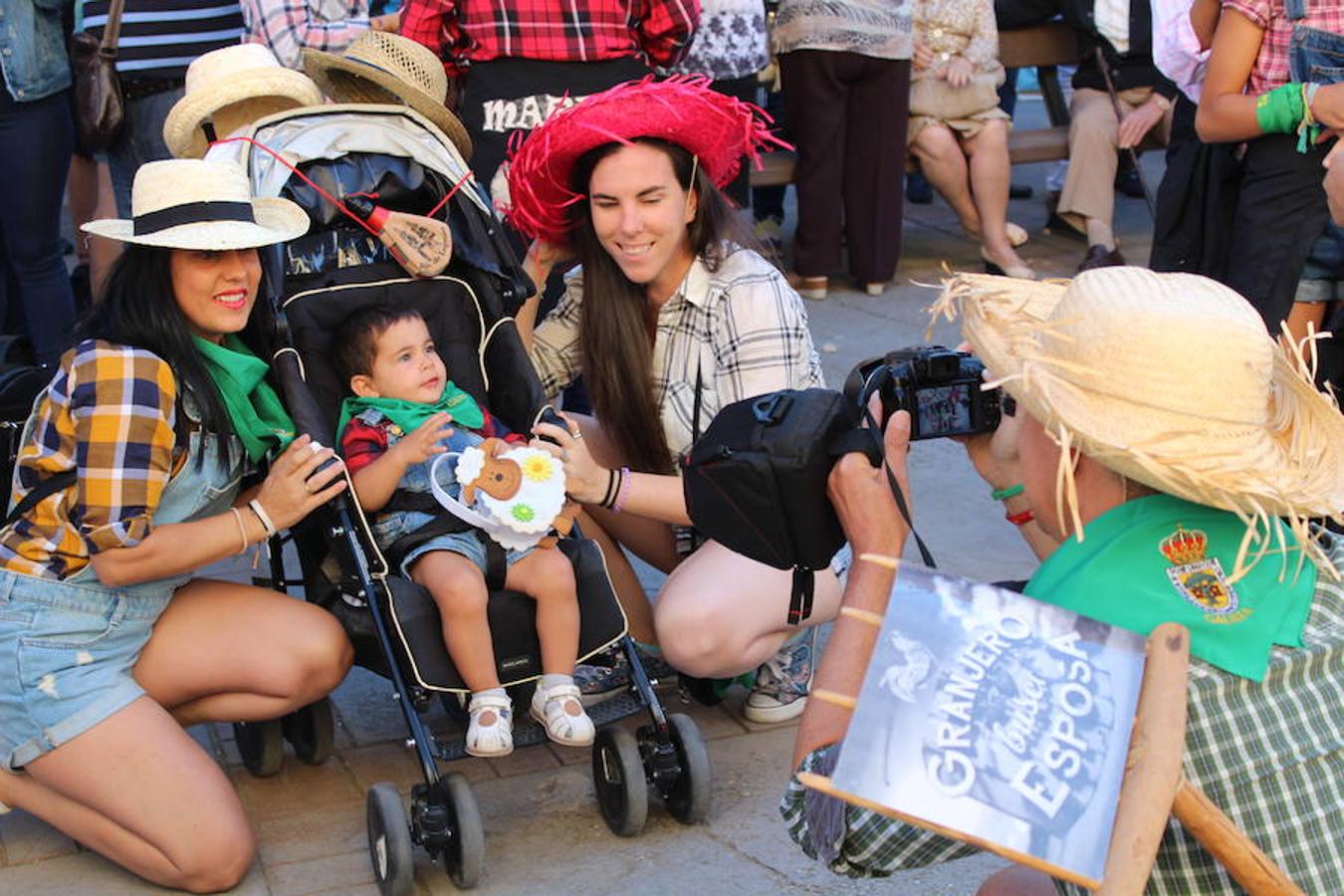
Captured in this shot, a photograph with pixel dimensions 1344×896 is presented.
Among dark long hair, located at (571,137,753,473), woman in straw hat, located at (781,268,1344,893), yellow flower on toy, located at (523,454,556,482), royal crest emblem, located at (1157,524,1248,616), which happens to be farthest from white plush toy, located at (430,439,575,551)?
royal crest emblem, located at (1157,524,1248,616)

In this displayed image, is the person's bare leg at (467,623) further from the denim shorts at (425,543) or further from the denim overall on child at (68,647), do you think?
the denim overall on child at (68,647)

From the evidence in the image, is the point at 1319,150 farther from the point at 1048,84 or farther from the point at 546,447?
the point at 1048,84

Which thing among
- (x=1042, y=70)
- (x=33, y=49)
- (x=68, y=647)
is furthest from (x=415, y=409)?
(x=1042, y=70)

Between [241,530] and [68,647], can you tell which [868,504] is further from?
[68,647]

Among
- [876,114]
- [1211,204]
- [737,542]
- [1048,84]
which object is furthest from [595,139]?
[1048,84]

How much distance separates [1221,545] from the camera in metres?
2.22

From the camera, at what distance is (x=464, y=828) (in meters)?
3.38

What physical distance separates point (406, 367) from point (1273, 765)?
2.23 m

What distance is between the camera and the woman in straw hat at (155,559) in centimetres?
333

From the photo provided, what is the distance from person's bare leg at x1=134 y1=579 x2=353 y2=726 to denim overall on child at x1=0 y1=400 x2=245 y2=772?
2.9 inches

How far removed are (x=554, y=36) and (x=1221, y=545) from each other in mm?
3401

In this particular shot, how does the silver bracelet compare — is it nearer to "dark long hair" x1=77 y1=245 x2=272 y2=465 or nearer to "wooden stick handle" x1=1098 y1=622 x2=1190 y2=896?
"dark long hair" x1=77 y1=245 x2=272 y2=465

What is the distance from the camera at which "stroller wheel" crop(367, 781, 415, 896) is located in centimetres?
334

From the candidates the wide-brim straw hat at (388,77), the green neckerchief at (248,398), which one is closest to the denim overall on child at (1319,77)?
the wide-brim straw hat at (388,77)
